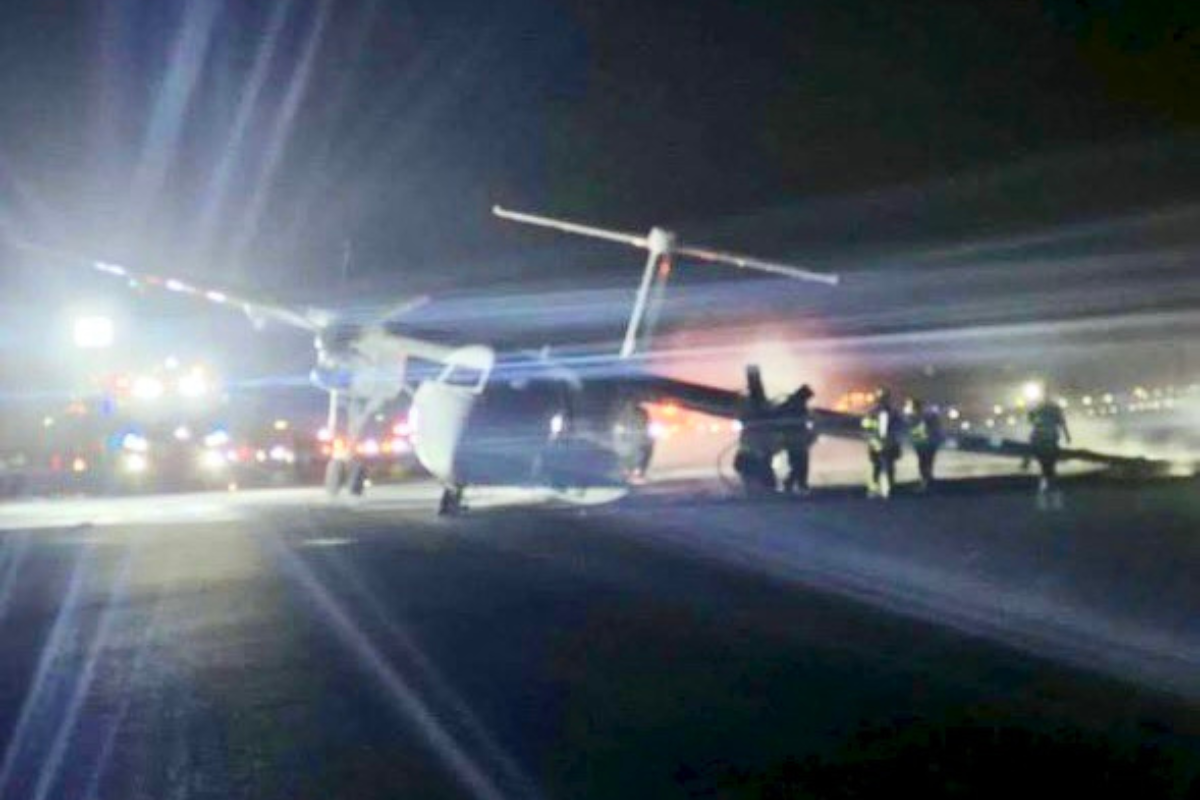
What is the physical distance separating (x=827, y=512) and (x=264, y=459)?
72.1 feet

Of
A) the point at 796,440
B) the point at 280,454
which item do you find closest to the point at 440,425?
the point at 796,440

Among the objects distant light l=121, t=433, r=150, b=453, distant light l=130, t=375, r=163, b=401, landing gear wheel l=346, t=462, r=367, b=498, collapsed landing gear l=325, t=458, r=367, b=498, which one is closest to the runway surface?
landing gear wheel l=346, t=462, r=367, b=498

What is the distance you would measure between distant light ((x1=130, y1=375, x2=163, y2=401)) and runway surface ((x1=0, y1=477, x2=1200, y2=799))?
87.5ft

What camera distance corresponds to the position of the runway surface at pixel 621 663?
7535 millimetres

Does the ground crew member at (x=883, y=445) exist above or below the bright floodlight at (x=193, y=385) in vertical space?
below

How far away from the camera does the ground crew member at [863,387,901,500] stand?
25.7m

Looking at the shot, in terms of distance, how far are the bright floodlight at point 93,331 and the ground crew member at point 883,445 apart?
25449 millimetres

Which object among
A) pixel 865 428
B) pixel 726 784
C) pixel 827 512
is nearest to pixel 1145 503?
pixel 827 512

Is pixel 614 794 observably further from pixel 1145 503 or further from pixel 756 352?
pixel 756 352

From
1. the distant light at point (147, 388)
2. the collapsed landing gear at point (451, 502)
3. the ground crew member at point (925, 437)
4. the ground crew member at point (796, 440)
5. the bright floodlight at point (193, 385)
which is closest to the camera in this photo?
the collapsed landing gear at point (451, 502)

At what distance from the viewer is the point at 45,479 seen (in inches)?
1780

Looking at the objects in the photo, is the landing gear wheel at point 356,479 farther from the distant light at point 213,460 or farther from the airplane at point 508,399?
the distant light at point 213,460

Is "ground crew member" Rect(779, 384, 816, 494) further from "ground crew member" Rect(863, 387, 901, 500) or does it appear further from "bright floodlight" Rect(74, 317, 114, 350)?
"bright floodlight" Rect(74, 317, 114, 350)

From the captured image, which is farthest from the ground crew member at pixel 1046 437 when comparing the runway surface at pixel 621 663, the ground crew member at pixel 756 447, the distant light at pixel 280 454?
the distant light at pixel 280 454
